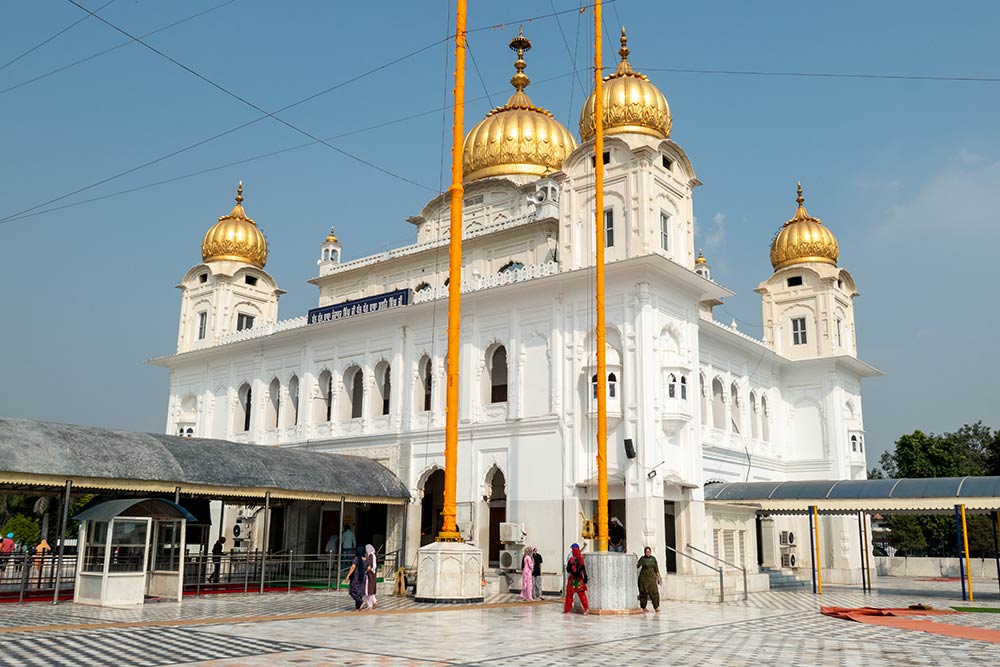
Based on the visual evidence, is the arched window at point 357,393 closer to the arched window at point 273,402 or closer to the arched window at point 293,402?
the arched window at point 293,402

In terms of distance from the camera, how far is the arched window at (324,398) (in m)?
31.6

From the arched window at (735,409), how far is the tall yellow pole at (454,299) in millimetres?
15854

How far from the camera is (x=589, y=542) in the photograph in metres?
23.5

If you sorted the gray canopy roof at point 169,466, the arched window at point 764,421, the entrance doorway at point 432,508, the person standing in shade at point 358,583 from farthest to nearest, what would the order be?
the arched window at point 764,421 < the entrance doorway at point 432,508 < the gray canopy roof at point 169,466 < the person standing in shade at point 358,583

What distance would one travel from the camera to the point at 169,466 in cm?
2125

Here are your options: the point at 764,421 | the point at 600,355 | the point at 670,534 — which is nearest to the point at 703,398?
the point at 670,534

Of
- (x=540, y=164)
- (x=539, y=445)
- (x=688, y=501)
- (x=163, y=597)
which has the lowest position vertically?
(x=163, y=597)

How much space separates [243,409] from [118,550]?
17096 mm

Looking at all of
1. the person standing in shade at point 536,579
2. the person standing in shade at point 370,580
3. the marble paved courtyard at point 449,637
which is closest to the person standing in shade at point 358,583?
the person standing in shade at point 370,580

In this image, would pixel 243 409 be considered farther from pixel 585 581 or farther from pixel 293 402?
pixel 585 581

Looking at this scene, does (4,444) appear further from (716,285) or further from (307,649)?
(716,285)

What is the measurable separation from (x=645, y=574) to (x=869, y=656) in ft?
23.7

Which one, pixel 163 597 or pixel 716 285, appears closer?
pixel 163 597

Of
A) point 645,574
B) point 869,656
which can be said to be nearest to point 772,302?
point 645,574
